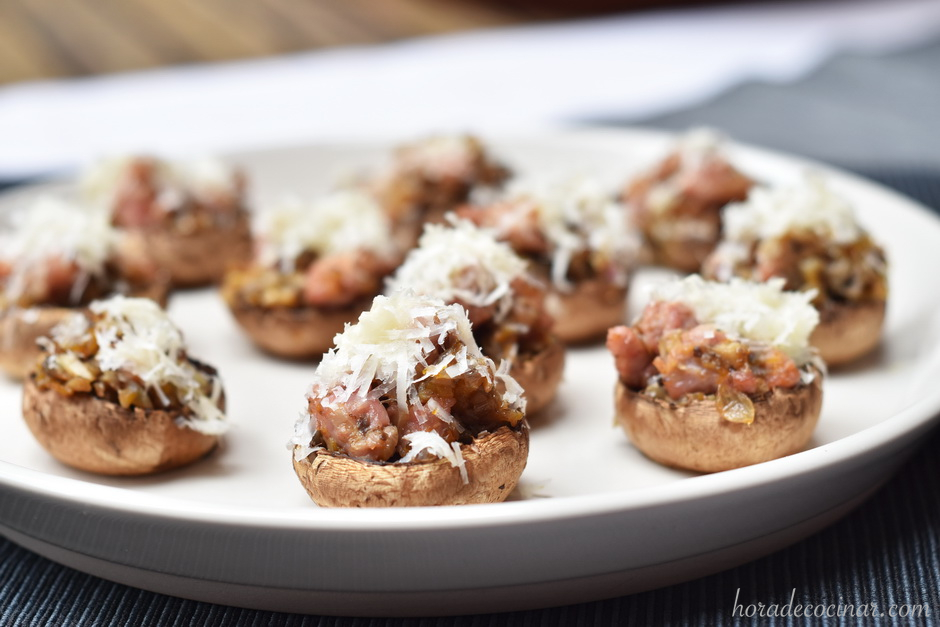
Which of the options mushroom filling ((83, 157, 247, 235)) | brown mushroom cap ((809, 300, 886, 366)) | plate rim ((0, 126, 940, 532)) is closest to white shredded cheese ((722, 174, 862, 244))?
brown mushroom cap ((809, 300, 886, 366))

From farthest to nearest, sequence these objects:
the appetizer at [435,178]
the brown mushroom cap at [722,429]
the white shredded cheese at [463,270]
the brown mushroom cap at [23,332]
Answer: the appetizer at [435,178] < the brown mushroom cap at [23,332] < the white shredded cheese at [463,270] < the brown mushroom cap at [722,429]

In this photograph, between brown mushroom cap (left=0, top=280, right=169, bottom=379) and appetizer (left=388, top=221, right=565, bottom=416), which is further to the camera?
brown mushroom cap (left=0, top=280, right=169, bottom=379)

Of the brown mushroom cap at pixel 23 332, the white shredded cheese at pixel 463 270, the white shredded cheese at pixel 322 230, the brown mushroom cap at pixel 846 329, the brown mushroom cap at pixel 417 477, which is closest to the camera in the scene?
the brown mushroom cap at pixel 417 477

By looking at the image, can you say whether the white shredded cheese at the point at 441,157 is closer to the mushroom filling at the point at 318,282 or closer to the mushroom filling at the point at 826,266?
the mushroom filling at the point at 318,282

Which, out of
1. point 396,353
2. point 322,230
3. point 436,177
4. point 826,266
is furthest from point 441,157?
point 396,353

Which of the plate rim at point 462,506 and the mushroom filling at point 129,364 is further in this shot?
the mushroom filling at point 129,364

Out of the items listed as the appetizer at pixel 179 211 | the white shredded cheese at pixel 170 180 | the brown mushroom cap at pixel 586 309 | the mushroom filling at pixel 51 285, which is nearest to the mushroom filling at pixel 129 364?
the mushroom filling at pixel 51 285

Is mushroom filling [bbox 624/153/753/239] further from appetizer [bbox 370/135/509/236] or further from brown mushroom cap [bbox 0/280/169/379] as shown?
brown mushroom cap [bbox 0/280/169/379]

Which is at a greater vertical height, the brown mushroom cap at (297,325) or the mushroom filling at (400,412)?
the mushroom filling at (400,412)
